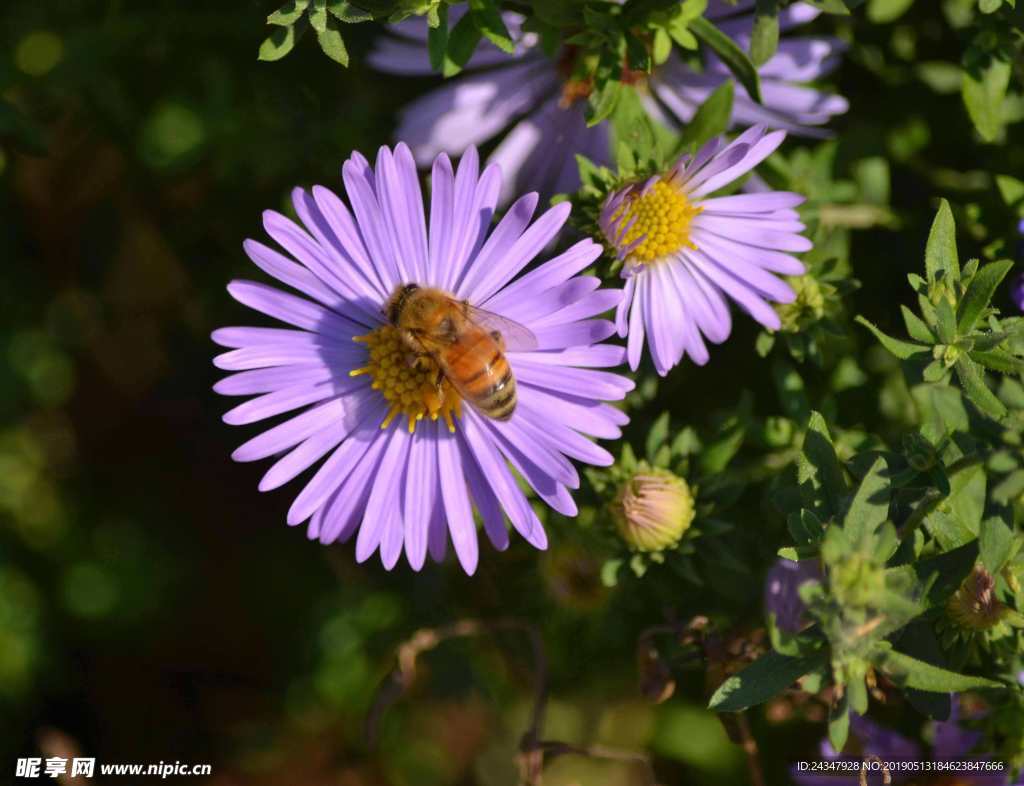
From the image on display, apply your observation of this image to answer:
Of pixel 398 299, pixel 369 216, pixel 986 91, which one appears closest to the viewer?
pixel 369 216

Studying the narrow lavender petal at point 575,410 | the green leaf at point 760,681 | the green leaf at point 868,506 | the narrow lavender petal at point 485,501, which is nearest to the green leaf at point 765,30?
the narrow lavender petal at point 575,410

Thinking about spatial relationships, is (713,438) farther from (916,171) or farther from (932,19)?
(932,19)

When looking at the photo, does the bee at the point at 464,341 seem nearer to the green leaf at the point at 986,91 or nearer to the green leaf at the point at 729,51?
the green leaf at the point at 729,51

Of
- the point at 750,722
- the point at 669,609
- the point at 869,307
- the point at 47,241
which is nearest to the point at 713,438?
the point at 669,609

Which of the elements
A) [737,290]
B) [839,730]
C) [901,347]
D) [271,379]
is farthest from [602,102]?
[839,730]

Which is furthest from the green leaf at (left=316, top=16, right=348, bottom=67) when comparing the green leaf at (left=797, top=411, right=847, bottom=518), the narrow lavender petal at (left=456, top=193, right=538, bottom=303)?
the green leaf at (left=797, top=411, right=847, bottom=518)

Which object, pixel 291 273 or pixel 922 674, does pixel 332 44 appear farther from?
pixel 922 674
